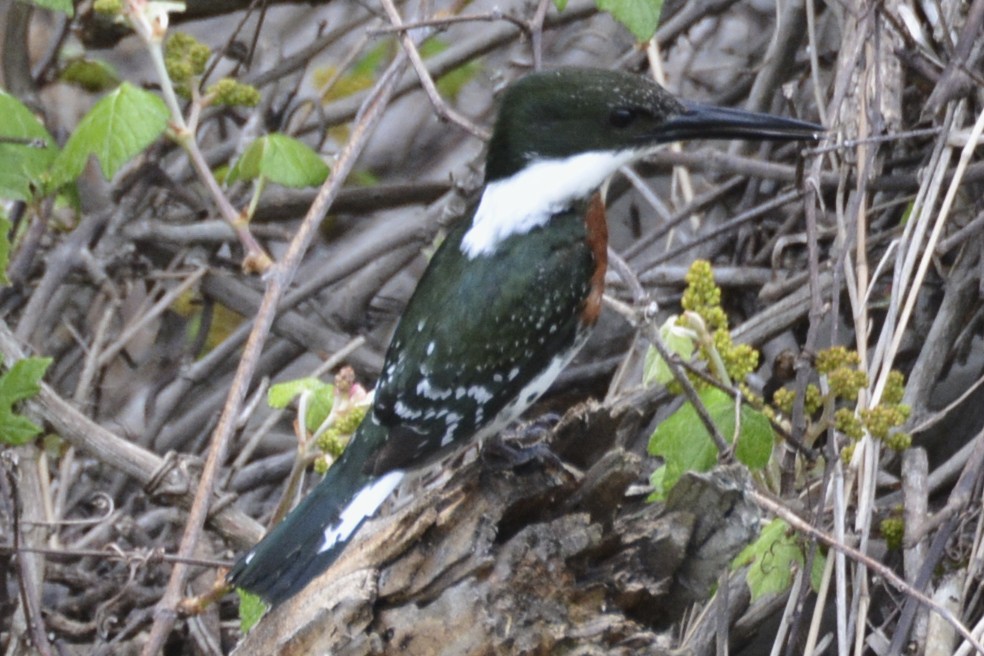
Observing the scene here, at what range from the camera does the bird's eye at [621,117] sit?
213cm

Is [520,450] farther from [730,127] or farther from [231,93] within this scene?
[231,93]

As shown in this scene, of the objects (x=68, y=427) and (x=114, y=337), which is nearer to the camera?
(x=68, y=427)

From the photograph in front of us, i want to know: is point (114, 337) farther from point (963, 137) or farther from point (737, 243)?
point (963, 137)

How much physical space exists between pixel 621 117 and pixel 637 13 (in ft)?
0.74

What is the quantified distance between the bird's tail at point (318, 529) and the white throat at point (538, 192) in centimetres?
37

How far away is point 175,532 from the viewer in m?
2.96

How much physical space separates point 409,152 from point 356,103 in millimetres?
647

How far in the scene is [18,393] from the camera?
→ 2330mm

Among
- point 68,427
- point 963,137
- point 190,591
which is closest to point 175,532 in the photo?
point 190,591

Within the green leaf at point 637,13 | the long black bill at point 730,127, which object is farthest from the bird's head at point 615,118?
the green leaf at point 637,13

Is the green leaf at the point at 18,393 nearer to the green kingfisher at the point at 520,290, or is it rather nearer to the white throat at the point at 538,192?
the green kingfisher at the point at 520,290

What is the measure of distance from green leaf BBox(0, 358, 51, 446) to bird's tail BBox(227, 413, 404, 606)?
479 millimetres

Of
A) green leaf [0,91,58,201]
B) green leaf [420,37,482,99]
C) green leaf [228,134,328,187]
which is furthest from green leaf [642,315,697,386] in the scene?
green leaf [420,37,482,99]

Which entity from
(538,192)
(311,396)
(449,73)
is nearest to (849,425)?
(538,192)
